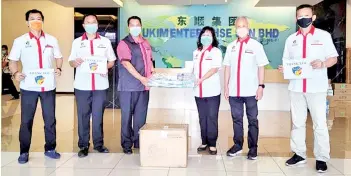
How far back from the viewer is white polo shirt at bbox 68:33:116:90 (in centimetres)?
354

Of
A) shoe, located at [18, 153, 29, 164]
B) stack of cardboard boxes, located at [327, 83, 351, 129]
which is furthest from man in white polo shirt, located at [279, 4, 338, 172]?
stack of cardboard boxes, located at [327, 83, 351, 129]

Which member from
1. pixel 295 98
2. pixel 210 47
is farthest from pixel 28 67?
pixel 295 98

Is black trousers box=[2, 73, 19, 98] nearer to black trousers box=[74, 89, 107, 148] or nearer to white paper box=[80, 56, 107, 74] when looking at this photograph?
black trousers box=[74, 89, 107, 148]

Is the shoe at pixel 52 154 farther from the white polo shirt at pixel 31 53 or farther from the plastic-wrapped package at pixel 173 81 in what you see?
the plastic-wrapped package at pixel 173 81

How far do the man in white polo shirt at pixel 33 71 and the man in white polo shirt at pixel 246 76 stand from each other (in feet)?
5.80

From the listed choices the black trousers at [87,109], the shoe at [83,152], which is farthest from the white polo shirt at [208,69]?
the shoe at [83,152]

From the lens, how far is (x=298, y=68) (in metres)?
3.02

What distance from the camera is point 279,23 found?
9.36 m

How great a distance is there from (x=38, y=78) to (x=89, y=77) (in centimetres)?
51

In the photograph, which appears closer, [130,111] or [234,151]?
[234,151]

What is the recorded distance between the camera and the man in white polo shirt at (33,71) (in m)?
3.23

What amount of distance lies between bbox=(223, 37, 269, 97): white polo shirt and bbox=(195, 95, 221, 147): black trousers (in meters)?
0.27

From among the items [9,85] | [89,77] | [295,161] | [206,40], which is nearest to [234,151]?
[295,161]

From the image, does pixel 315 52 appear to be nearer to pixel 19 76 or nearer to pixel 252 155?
pixel 252 155
